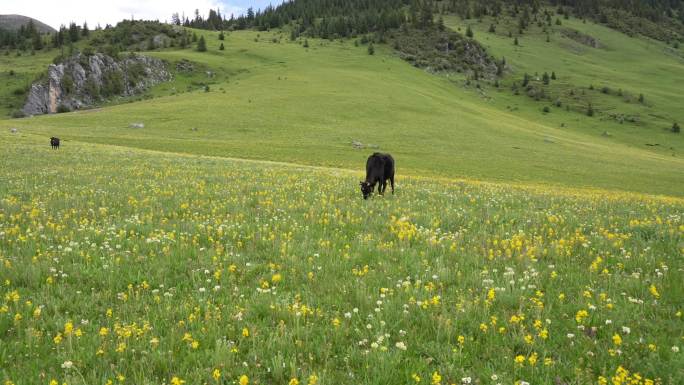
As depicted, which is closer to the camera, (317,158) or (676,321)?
(676,321)

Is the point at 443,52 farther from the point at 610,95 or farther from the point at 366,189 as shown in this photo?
the point at 366,189

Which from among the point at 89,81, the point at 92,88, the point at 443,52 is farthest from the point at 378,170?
the point at 443,52

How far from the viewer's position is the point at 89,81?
10969 cm

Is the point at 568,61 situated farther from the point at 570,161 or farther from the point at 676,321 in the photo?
the point at 676,321

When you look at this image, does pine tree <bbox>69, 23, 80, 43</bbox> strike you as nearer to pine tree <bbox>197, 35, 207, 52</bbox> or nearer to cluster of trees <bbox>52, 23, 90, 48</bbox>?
cluster of trees <bbox>52, 23, 90, 48</bbox>

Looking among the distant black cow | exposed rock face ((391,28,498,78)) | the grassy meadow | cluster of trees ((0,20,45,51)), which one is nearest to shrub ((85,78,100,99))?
cluster of trees ((0,20,45,51))

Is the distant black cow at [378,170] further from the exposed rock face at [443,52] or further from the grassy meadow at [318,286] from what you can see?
the exposed rock face at [443,52]

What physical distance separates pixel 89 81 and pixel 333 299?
4911 inches

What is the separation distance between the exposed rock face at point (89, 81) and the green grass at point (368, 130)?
7.45 metres

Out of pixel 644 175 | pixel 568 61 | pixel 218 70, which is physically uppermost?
pixel 568 61

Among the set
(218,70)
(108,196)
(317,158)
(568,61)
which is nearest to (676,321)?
(108,196)

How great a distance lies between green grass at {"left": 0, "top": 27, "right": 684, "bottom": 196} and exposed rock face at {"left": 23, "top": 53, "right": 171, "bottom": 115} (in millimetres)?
7449

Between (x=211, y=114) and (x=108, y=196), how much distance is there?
71.5 m

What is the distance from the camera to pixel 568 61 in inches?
7657
